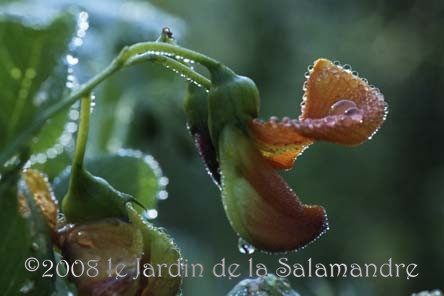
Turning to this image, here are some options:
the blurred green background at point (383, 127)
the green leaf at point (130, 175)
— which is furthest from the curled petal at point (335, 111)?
the blurred green background at point (383, 127)

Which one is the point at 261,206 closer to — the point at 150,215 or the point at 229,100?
the point at 229,100

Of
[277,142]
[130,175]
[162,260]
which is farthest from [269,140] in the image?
[130,175]

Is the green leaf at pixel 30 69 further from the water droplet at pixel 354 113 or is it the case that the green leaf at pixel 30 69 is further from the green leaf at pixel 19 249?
the water droplet at pixel 354 113

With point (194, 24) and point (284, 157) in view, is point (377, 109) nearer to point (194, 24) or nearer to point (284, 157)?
point (284, 157)

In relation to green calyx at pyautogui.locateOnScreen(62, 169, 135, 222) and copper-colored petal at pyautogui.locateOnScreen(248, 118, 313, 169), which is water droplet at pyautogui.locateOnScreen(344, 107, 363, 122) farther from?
green calyx at pyautogui.locateOnScreen(62, 169, 135, 222)

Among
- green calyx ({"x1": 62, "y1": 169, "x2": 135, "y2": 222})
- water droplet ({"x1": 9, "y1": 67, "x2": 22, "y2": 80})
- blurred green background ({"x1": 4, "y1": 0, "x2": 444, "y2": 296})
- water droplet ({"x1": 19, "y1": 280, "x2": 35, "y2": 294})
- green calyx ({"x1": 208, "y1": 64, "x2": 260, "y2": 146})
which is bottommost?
blurred green background ({"x1": 4, "y1": 0, "x2": 444, "y2": 296})

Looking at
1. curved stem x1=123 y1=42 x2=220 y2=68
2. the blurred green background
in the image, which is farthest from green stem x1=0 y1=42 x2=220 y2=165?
the blurred green background
